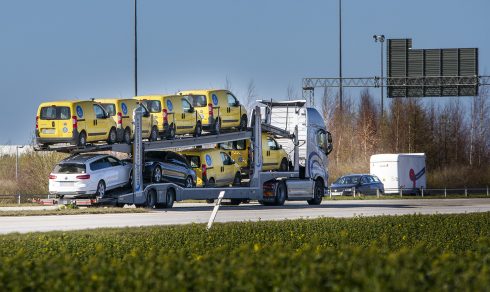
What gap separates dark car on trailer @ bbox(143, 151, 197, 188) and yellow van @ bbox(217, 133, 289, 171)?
114 inches

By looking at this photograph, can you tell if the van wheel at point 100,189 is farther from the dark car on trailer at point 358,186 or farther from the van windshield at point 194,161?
the dark car on trailer at point 358,186

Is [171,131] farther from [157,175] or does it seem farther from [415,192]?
[415,192]

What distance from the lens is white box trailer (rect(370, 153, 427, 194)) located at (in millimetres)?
68188

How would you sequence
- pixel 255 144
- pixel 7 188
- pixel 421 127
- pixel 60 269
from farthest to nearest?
pixel 421 127
pixel 7 188
pixel 255 144
pixel 60 269

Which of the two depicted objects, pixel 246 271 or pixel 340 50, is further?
pixel 340 50

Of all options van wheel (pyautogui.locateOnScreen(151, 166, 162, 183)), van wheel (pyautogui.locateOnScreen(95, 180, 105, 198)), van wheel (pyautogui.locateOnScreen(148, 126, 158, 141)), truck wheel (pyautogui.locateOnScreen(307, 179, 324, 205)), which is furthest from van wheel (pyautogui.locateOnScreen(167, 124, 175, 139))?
truck wheel (pyautogui.locateOnScreen(307, 179, 324, 205))

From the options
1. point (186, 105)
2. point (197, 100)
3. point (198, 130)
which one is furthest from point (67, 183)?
point (197, 100)

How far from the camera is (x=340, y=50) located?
3059 inches

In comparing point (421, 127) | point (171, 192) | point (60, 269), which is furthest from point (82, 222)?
point (421, 127)

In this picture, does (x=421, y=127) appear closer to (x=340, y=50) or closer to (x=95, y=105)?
(x=340, y=50)

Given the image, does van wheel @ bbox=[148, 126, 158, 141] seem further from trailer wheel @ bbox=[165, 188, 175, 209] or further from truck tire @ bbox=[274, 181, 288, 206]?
truck tire @ bbox=[274, 181, 288, 206]

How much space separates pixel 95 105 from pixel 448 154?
2102 inches

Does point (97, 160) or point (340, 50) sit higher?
point (340, 50)

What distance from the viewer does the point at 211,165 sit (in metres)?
43.4
